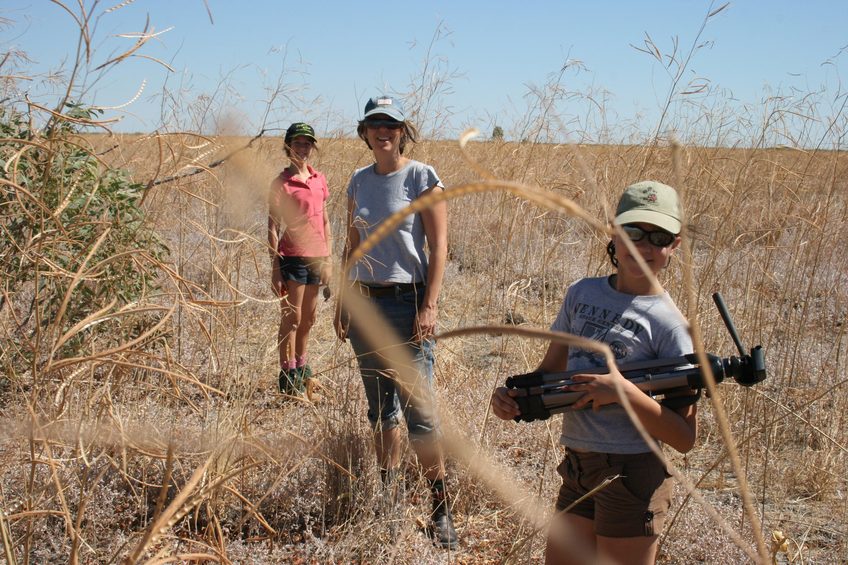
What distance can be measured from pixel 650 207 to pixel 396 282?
3.83ft

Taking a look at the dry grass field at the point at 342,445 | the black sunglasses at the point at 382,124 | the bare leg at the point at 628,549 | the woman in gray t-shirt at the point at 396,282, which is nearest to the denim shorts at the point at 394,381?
the woman in gray t-shirt at the point at 396,282

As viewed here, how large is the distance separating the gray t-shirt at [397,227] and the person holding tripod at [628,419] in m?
0.99

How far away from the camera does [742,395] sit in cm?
322

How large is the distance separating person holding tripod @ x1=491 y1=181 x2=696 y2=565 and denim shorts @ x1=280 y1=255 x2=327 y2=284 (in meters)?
2.45

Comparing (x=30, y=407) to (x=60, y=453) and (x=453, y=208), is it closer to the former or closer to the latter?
(x=60, y=453)

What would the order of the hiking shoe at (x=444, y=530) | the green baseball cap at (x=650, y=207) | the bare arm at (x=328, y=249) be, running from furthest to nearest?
the bare arm at (x=328, y=249)
the hiking shoe at (x=444, y=530)
the green baseball cap at (x=650, y=207)

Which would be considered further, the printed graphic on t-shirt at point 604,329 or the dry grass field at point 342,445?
the dry grass field at point 342,445

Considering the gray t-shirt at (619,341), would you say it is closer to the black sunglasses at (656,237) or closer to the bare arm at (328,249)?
the black sunglasses at (656,237)

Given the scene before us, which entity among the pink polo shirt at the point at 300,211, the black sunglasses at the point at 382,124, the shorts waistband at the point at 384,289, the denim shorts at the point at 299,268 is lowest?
the shorts waistband at the point at 384,289

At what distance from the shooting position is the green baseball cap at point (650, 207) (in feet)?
4.92

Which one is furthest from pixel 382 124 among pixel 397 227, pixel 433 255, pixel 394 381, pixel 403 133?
pixel 394 381

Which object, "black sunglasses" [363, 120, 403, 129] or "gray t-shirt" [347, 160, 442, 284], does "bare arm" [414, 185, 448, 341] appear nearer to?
"gray t-shirt" [347, 160, 442, 284]

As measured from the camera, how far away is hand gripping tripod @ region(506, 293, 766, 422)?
55.8 inches

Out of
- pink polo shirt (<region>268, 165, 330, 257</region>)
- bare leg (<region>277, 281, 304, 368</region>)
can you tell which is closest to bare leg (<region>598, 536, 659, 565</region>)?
bare leg (<region>277, 281, 304, 368</region>)
